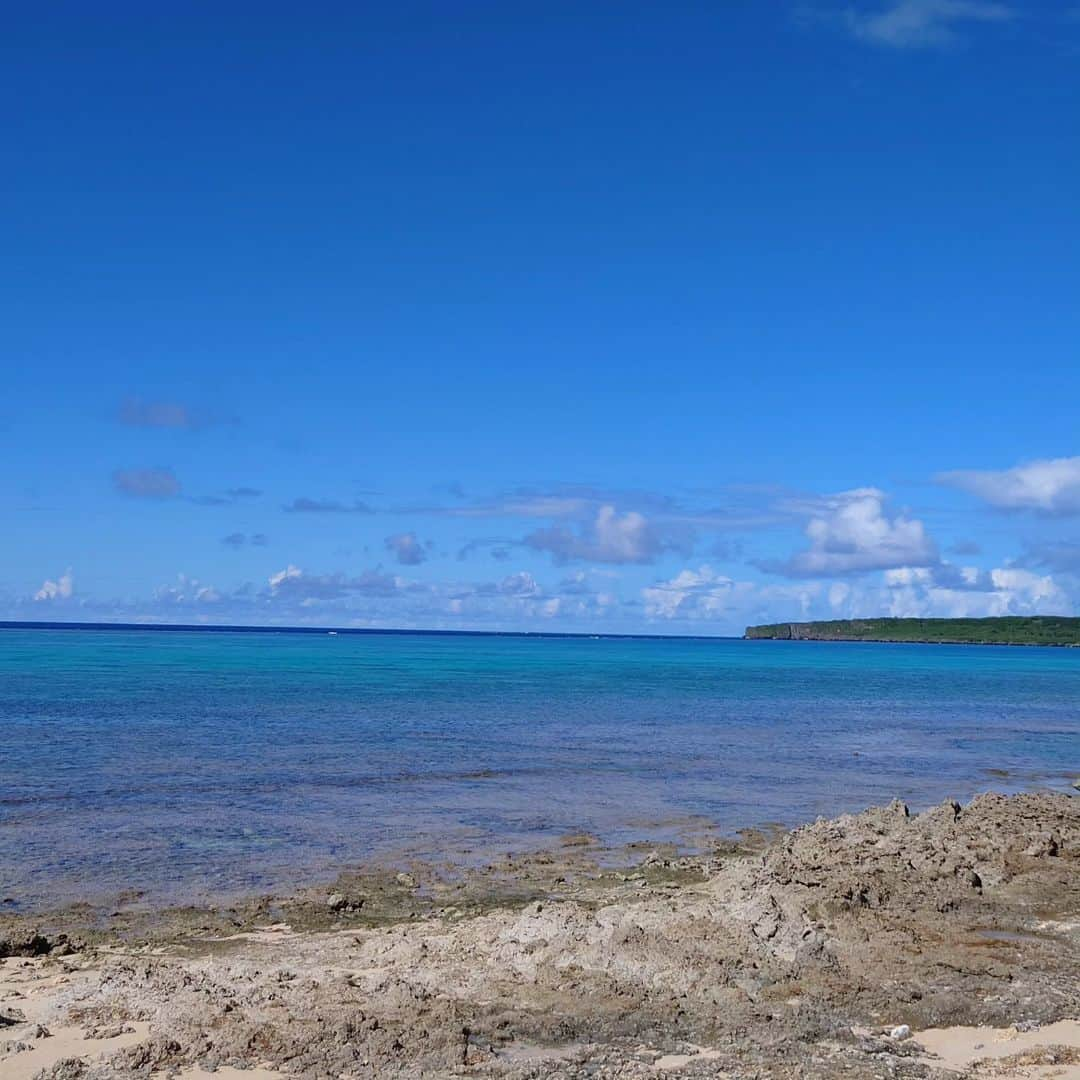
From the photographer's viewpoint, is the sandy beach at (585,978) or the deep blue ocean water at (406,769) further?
the deep blue ocean water at (406,769)

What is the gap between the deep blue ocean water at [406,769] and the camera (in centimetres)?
1730

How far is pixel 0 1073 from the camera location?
26.7 feet

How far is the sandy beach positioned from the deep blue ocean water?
2.67m

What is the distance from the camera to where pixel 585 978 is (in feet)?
33.0

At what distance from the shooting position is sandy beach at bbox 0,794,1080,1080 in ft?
27.5

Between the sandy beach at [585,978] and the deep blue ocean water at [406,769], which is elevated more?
the sandy beach at [585,978]

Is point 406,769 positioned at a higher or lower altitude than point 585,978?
lower

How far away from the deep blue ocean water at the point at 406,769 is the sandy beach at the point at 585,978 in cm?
267

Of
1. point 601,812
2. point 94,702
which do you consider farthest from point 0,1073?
point 94,702

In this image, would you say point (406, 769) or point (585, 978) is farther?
point (406, 769)

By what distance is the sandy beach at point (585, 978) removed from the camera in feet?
27.5

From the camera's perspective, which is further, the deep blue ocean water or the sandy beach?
the deep blue ocean water

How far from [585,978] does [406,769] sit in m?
17.2

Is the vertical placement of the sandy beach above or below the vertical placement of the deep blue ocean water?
above
